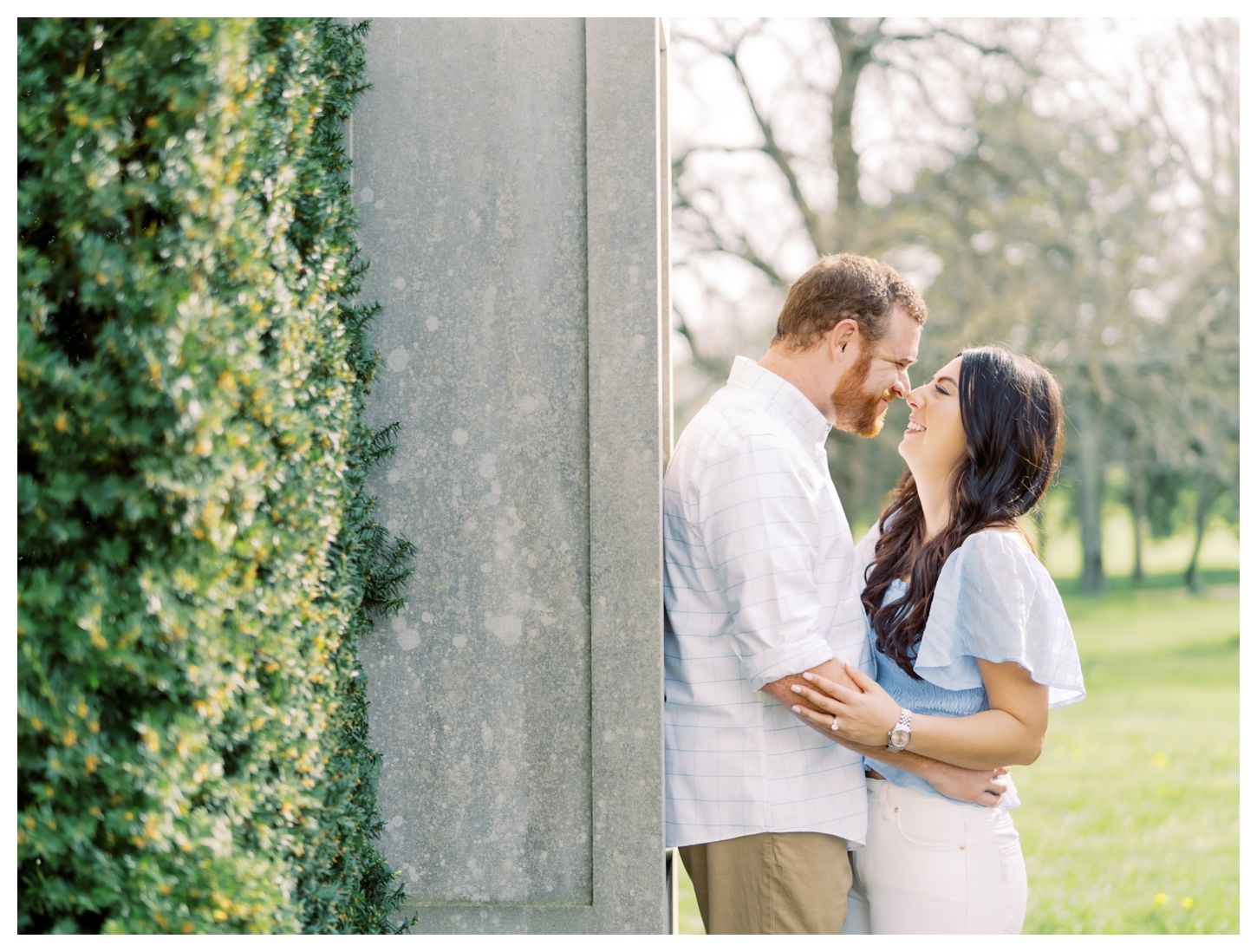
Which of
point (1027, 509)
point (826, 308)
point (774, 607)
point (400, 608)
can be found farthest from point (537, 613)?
point (1027, 509)

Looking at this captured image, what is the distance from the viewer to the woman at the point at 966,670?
8.62 feet

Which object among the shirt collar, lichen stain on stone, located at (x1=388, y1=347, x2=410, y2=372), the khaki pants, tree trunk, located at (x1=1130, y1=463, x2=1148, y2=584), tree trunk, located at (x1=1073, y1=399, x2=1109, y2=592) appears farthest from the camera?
tree trunk, located at (x1=1130, y1=463, x2=1148, y2=584)

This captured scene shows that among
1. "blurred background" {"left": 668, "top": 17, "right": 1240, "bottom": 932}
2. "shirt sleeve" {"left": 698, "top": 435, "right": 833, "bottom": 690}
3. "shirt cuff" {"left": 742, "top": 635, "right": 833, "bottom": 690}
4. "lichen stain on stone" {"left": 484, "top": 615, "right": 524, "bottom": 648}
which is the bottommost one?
"shirt cuff" {"left": 742, "top": 635, "right": 833, "bottom": 690}

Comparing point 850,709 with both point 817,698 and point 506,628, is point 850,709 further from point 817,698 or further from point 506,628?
point 506,628

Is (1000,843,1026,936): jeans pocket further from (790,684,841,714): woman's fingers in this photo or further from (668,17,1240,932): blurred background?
(668,17,1240,932): blurred background

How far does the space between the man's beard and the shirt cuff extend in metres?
0.82

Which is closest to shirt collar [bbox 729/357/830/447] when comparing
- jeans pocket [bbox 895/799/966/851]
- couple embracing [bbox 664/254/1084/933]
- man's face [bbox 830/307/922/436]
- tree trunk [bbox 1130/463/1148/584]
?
couple embracing [bbox 664/254/1084/933]

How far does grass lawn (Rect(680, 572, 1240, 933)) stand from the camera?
17.0ft

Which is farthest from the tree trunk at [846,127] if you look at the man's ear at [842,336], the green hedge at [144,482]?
the green hedge at [144,482]

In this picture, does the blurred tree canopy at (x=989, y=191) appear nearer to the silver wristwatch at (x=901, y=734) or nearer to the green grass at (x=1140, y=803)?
the green grass at (x=1140, y=803)

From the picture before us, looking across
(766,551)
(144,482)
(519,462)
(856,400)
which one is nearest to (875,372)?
(856,400)

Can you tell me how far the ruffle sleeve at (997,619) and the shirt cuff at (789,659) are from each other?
0.41 m

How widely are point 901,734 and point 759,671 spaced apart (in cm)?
43

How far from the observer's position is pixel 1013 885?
2.69 meters
